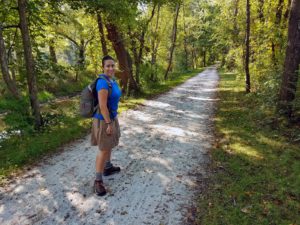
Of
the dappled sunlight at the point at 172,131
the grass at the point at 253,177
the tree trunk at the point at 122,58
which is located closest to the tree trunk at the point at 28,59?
the dappled sunlight at the point at 172,131

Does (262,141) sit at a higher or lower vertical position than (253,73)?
lower

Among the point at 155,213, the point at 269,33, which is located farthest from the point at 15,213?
the point at 269,33

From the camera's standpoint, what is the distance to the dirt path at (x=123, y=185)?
3688 mm

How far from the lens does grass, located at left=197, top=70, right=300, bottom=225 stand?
3674 mm

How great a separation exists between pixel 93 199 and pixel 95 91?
168cm

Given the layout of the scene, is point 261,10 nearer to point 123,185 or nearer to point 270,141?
point 270,141

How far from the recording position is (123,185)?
14.8 feet

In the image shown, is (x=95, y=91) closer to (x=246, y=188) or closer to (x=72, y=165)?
(x=72, y=165)

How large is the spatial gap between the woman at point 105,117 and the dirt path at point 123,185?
441mm

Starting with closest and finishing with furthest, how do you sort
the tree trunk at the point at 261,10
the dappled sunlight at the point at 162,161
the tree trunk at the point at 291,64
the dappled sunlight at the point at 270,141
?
the dappled sunlight at the point at 162,161 → the dappled sunlight at the point at 270,141 → the tree trunk at the point at 291,64 → the tree trunk at the point at 261,10

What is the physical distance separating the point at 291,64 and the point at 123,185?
5.39 metres

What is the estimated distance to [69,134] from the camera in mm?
7203

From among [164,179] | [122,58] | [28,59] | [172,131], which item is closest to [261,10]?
[122,58]

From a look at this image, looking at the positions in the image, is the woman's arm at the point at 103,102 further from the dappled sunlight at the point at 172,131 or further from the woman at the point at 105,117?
the dappled sunlight at the point at 172,131
